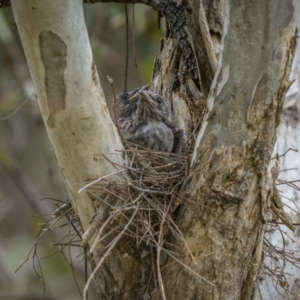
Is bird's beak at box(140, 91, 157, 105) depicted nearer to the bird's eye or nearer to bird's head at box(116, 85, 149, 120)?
bird's head at box(116, 85, 149, 120)

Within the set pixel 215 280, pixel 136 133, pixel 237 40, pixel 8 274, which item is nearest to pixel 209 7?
pixel 136 133

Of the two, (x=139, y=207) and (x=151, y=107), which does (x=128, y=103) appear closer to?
(x=151, y=107)

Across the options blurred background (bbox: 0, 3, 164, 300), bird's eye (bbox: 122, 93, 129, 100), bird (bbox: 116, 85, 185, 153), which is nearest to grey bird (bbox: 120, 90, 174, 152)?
bird (bbox: 116, 85, 185, 153)

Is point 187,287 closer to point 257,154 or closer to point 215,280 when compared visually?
point 215,280

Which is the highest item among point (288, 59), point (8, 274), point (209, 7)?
point (209, 7)

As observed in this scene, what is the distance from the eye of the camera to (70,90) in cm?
261

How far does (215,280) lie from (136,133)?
1411 millimetres

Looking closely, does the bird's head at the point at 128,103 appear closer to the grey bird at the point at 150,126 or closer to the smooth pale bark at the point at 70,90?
the grey bird at the point at 150,126

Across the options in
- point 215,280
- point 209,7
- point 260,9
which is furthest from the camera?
point 209,7

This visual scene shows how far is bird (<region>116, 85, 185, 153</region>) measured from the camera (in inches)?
149

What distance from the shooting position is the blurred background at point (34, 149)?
6035 millimetres

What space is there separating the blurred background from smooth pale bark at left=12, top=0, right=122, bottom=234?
243cm

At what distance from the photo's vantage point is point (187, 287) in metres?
2.70

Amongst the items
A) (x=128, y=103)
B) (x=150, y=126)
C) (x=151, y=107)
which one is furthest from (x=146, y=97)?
(x=128, y=103)
